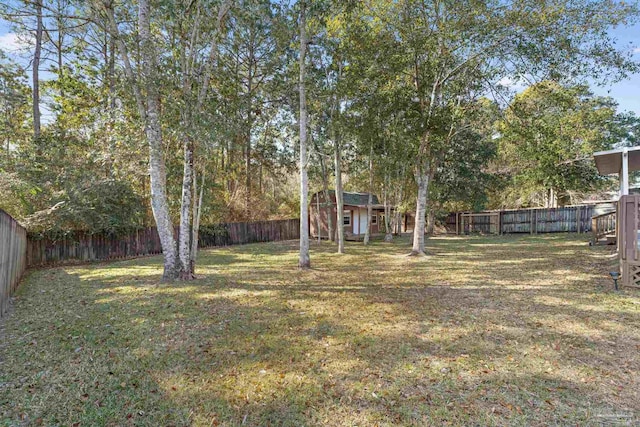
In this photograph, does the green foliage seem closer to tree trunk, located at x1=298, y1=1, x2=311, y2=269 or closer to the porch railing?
the porch railing

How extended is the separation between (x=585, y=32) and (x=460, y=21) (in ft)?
10.4

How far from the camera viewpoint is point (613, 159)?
7828mm

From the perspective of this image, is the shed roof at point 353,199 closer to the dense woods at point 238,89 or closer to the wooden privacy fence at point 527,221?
the dense woods at point 238,89

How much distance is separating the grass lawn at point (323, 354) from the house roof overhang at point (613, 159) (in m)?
2.73

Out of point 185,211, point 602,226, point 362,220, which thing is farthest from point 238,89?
point 602,226

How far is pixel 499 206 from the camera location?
26141mm

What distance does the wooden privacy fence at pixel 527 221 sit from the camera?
18.0 metres

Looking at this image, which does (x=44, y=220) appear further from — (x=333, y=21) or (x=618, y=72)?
(x=618, y=72)

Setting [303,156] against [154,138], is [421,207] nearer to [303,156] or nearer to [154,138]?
[303,156]

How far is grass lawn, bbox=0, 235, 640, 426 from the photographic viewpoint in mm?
2592

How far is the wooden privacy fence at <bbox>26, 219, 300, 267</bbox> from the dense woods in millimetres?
497

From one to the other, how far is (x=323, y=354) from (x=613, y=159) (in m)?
8.96

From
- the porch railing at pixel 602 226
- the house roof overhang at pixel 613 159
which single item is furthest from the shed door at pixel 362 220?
the house roof overhang at pixel 613 159

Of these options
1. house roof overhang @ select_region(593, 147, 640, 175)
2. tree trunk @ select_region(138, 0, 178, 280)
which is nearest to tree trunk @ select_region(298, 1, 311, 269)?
tree trunk @ select_region(138, 0, 178, 280)
